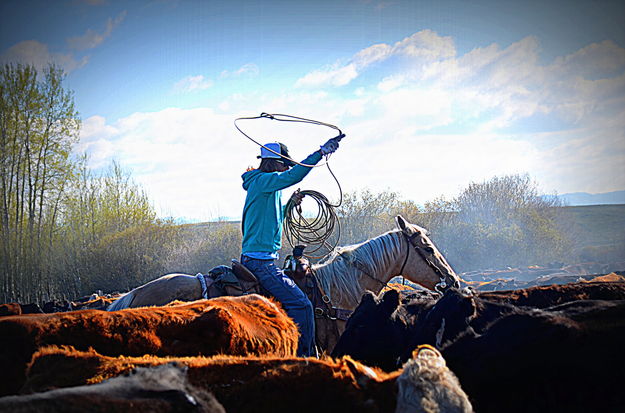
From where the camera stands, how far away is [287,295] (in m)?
4.84

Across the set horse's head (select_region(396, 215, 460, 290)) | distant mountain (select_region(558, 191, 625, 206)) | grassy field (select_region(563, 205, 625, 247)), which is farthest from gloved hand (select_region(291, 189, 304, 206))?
distant mountain (select_region(558, 191, 625, 206))

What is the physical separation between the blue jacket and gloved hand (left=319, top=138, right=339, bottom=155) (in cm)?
7

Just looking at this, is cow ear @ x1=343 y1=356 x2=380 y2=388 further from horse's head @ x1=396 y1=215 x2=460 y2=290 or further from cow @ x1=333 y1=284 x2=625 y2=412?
horse's head @ x1=396 y1=215 x2=460 y2=290

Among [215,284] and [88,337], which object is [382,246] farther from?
[88,337]

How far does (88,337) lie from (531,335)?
2417 millimetres

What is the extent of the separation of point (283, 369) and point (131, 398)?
1.90ft

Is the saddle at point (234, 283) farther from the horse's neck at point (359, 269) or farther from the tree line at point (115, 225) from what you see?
the tree line at point (115, 225)

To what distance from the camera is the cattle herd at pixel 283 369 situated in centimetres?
155

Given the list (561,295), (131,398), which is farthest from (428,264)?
(131,398)

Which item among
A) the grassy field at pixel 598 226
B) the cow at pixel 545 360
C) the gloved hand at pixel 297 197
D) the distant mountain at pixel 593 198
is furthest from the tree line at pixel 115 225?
the distant mountain at pixel 593 198

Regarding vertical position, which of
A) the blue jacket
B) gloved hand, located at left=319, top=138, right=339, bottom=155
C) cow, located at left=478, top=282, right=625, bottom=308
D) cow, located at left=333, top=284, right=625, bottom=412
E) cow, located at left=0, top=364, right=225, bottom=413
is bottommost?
cow, located at left=478, top=282, right=625, bottom=308

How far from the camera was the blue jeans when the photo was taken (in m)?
4.82

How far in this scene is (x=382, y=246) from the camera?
235 inches

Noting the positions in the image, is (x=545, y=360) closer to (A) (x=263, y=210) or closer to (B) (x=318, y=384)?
(B) (x=318, y=384)
